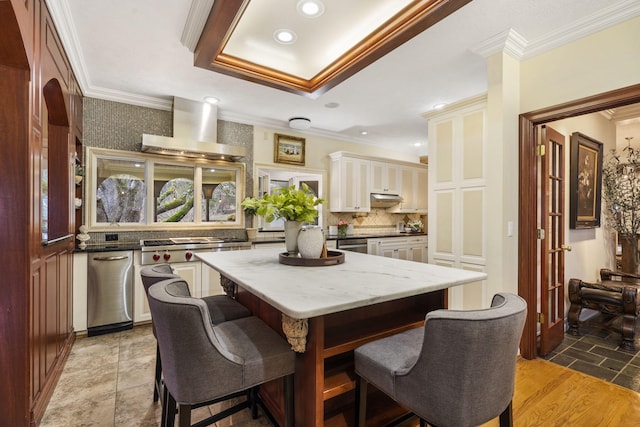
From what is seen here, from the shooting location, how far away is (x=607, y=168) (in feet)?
13.1

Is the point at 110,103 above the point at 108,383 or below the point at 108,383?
above

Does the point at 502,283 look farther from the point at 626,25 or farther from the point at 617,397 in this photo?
the point at 626,25

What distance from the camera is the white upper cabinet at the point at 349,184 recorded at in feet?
16.8

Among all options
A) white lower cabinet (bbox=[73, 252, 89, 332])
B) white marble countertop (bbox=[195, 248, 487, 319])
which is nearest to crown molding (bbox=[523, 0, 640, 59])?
white marble countertop (bbox=[195, 248, 487, 319])

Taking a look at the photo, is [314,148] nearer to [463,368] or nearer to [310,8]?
[310,8]

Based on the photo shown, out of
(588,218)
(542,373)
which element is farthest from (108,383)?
(588,218)

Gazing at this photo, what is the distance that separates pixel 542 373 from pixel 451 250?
4.09ft

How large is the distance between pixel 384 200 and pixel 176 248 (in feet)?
11.9

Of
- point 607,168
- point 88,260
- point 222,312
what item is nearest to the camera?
point 222,312

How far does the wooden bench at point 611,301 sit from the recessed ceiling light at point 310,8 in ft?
12.1

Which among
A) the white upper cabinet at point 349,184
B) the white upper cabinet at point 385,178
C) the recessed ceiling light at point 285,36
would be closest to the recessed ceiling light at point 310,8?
the recessed ceiling light at point 285,36

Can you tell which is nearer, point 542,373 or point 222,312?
point 222,312

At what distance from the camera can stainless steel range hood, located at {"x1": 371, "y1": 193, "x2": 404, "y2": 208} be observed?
18.0ft

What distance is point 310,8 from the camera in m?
2.22
